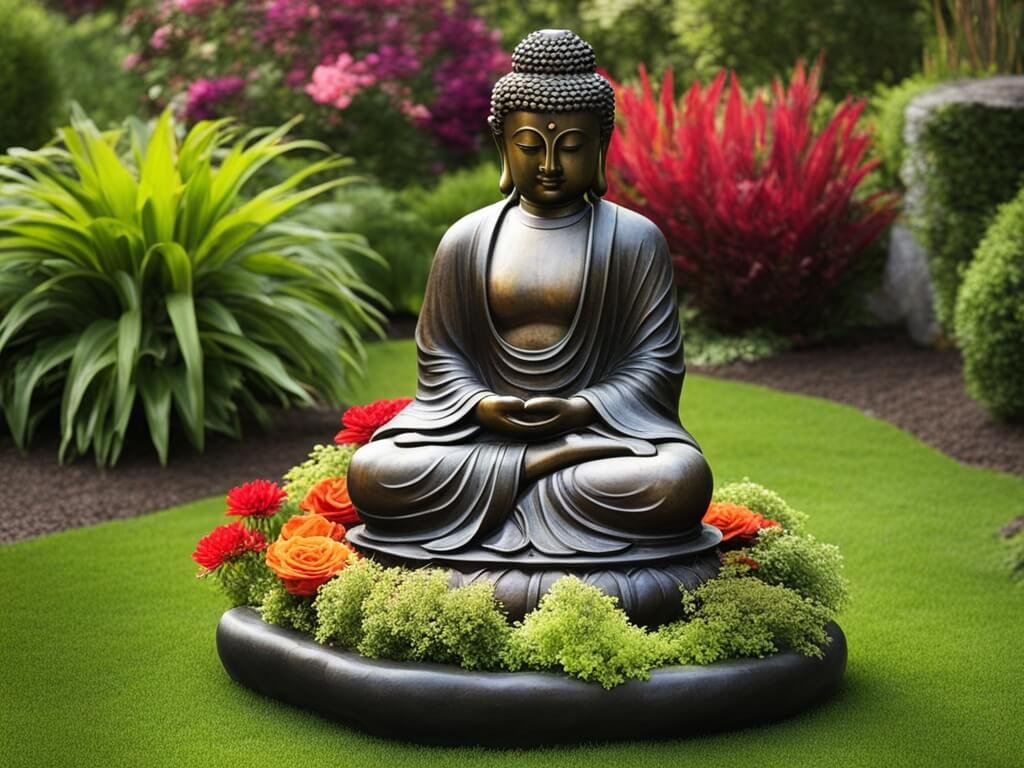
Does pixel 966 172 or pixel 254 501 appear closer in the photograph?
pixel 254 501

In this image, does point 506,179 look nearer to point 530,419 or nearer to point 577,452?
point 530,419

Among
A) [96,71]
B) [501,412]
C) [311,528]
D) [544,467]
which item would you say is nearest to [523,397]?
[501,412]

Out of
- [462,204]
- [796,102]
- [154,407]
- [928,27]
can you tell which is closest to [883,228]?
[796,102]

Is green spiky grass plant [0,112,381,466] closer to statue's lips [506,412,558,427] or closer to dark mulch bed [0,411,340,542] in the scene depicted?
dark mulch bed [0,411,340,542]

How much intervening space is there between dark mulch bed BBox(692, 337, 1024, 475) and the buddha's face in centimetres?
415

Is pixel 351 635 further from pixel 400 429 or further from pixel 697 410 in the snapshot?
pixel 697 410

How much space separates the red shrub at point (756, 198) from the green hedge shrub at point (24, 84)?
436 cm

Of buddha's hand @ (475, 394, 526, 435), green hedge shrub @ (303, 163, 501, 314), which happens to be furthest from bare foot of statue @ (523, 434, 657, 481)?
green hedge shrub @ (303, 163, 501, 314)

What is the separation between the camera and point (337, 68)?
1351 centimetres

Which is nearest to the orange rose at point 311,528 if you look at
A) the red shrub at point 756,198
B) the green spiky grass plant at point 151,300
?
the green spiky grass plant at point 151,300

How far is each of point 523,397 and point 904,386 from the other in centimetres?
553

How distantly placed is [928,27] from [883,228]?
4763 mm

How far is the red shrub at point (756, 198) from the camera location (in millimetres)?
10945

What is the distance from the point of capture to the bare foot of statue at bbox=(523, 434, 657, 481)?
5.13 metres
